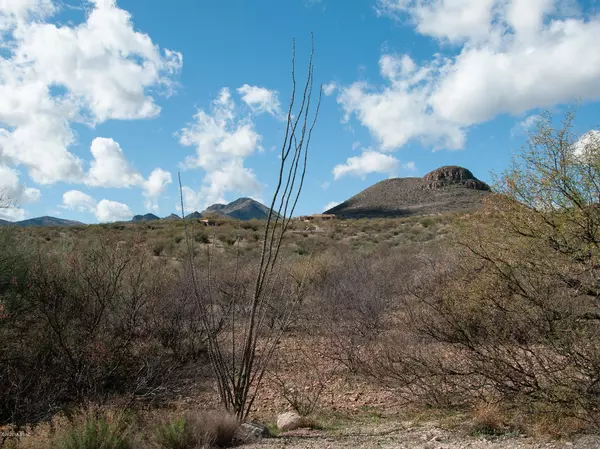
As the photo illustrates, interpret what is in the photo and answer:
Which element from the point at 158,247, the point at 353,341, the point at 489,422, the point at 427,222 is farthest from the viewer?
the point at 427,222

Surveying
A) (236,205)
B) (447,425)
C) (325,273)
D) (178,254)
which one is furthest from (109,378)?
(236,205)

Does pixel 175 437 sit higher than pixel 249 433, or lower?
higher

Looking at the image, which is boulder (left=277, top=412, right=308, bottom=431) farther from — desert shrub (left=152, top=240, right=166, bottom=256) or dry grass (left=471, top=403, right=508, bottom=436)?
desert shrub (left=152, top=240, right=166, bottom=256)

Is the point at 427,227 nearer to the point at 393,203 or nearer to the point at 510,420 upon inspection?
the point at 393,203

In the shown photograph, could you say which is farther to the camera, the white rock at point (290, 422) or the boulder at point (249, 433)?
the white rock at point (290, 422)

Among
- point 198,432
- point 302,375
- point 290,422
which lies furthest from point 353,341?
point 198,432

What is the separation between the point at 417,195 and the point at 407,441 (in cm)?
5530

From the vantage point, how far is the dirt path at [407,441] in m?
5.49

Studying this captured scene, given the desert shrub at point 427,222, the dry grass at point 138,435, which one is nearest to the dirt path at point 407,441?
the dry grass at point 138,435

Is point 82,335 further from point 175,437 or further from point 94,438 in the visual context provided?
point 175,437

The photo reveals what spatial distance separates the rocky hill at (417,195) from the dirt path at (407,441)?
45.1 meters

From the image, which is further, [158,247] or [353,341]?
[158,247]

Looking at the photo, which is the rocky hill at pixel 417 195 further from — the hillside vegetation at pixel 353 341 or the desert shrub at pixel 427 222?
the hillside vegetation at pixel 353 341

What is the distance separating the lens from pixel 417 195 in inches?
2343
